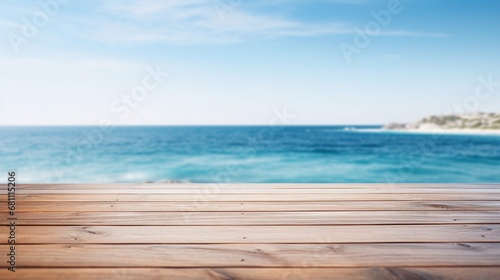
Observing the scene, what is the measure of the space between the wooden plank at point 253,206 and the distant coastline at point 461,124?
45729mm

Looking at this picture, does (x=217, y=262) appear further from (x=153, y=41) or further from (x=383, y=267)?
(x=153, y=41)

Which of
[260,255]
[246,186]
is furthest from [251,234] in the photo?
[246,186]

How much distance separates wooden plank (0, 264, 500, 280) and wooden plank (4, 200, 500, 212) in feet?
1.77

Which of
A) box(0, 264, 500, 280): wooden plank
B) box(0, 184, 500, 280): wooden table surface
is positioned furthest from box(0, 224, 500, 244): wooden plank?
box(0, 264, 500, 280): wooden plank

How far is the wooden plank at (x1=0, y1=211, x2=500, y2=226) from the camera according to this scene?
118cm

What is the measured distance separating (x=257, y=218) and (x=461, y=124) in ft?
183

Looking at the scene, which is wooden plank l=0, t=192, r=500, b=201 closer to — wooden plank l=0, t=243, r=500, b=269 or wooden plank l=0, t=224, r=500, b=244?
wooden plank l=0, t=224, r=500, b=244

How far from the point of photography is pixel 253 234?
1.06 meters

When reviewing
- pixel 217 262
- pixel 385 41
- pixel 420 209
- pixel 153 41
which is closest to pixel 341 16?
pixel 385 41

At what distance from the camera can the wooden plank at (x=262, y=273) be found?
0.77 meters

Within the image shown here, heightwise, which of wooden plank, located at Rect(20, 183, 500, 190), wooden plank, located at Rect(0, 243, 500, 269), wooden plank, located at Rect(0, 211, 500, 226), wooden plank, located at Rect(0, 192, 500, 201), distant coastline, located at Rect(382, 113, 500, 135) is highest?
distant coastline, located at Rect(382, 113, 500, 135)

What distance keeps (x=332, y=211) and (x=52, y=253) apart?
3.28ft
